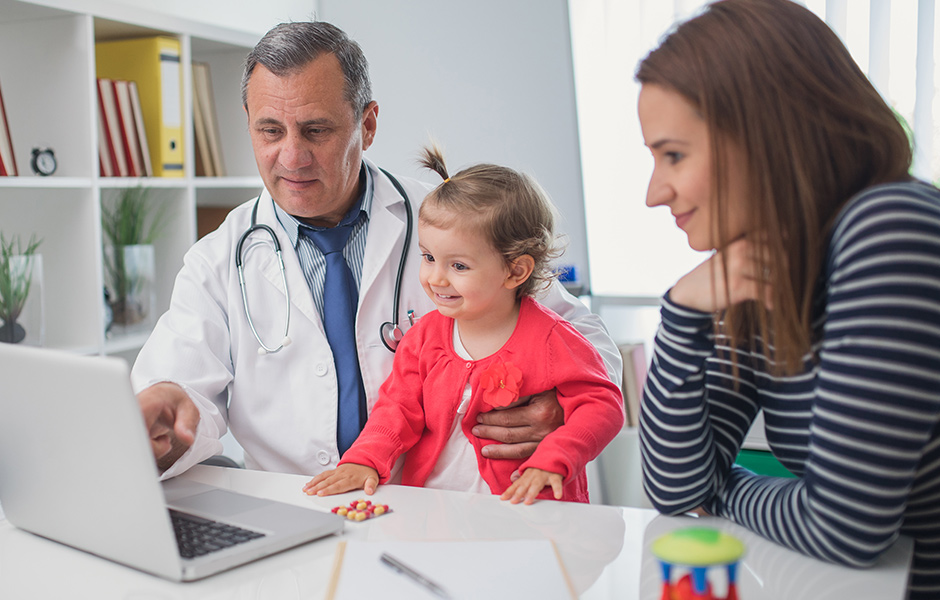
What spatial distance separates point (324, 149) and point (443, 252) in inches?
17.0

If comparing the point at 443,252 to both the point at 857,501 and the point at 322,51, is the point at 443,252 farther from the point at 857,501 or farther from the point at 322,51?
the point at 857,501

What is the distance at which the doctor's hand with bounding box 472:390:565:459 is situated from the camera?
1415 mm

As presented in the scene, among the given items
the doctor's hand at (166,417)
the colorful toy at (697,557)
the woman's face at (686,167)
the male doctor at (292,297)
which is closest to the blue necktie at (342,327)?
the male doctor at (292,297)

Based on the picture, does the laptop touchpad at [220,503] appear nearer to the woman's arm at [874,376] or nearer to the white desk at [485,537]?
the white desk at [485,537]

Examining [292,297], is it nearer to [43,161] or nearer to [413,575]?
[413,575]

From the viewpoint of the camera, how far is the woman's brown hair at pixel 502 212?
1.43 metres

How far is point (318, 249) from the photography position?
1.76m

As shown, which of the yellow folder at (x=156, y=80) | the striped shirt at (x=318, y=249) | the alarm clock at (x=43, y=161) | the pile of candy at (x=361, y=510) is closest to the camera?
the pile of candy at (x=361, y=510)

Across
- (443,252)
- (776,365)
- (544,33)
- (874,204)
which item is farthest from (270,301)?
(544,33)

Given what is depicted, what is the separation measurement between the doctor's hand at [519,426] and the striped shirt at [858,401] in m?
0.44

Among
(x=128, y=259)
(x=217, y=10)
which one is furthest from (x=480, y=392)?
(x=217, y=10)

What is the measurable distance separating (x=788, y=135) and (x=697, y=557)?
55 centimetres

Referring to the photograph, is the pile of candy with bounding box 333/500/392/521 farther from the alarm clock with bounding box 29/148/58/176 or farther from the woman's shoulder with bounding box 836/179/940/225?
the alarm clock with bounding box 29/148/58/176

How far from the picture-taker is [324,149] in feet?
5.51
